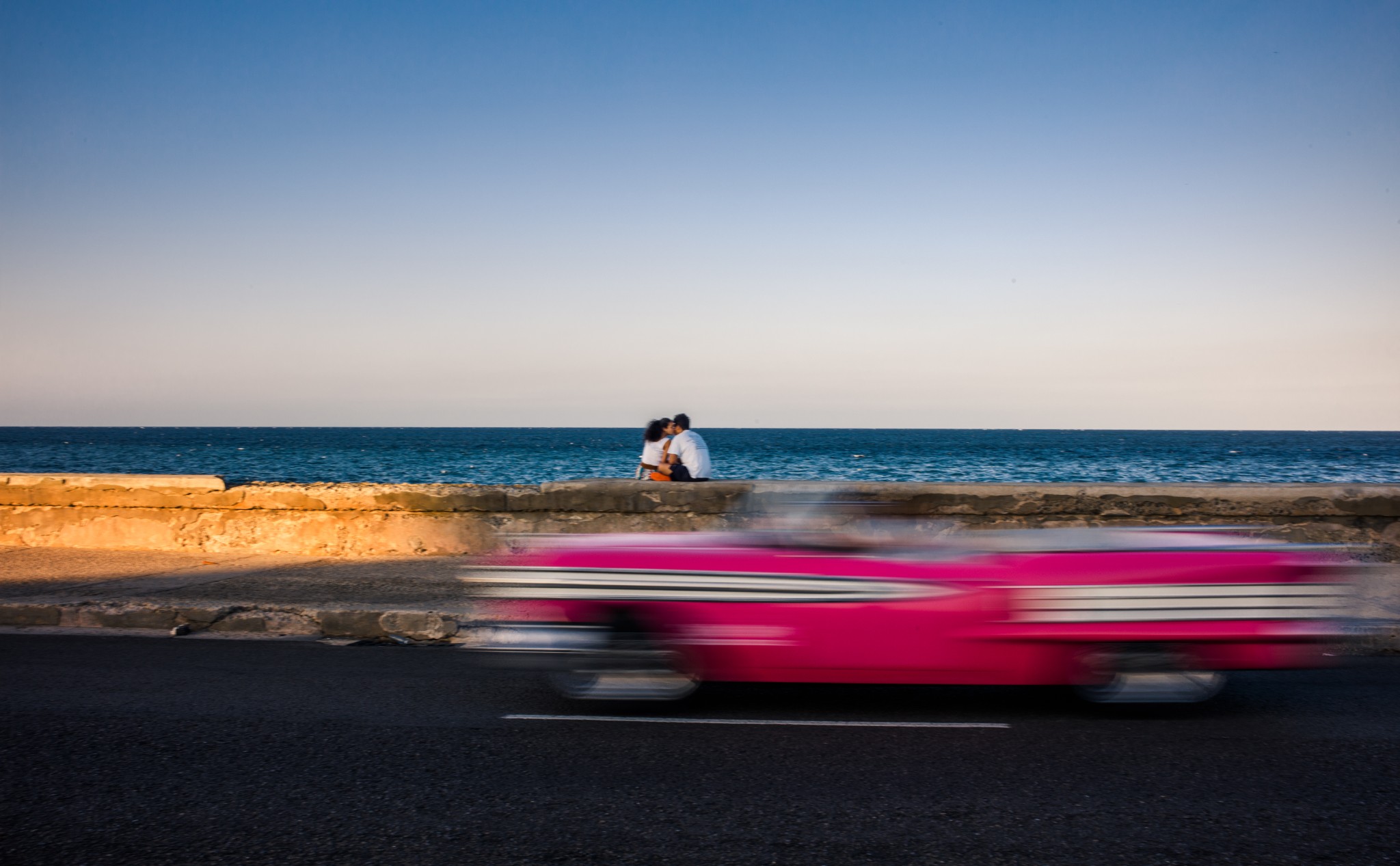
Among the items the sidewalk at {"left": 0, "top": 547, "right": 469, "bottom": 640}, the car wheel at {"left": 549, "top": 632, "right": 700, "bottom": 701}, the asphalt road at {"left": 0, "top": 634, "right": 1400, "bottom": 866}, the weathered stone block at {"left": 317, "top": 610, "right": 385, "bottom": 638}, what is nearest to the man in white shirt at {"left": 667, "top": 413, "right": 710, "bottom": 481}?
the sidewalk at {"left": 0, "top": 547, "right": 469, "bottom": 640}

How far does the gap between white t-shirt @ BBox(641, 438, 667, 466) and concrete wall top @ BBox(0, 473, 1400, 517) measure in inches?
25.4

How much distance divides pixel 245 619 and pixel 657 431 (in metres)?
4.48

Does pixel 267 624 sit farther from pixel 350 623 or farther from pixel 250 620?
pixel 350 623

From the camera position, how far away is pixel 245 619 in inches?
281

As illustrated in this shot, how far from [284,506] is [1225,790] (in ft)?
28.7

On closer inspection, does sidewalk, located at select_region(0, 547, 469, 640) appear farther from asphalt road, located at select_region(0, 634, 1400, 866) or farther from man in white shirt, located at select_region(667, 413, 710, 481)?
man in white shirt, located at select_region(667, 413, 710, 481)

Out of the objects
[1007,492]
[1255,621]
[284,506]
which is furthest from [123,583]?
[1255,621]

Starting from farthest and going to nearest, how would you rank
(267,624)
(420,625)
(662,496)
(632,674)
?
(662,496) → (267,624) → (420,625) → (632,674)

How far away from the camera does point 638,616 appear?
188 inches

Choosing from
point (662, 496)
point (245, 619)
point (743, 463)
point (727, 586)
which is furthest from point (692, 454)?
point (743, 463)

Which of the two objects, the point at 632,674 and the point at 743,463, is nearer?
the point at 632,674

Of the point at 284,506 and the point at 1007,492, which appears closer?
the point at 1007,492

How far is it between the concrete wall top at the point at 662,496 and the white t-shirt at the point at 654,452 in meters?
0.65

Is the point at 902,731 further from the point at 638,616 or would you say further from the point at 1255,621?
the point at 1255,621
